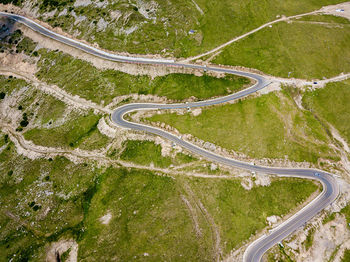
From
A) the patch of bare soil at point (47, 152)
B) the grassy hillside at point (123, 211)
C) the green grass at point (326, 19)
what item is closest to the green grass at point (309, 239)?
the grassy hillside at point (123, 211)

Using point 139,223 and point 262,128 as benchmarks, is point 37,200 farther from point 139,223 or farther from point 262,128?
point 262,128

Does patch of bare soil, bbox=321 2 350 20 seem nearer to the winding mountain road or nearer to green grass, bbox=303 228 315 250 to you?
the winding mountain road

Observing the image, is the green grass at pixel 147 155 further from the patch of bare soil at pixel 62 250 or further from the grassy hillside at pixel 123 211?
the patch of bare soil at pixel 62 250

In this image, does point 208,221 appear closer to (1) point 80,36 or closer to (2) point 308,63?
(2) point 308,63

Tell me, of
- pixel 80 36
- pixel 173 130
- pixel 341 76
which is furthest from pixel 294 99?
pixel 80 36

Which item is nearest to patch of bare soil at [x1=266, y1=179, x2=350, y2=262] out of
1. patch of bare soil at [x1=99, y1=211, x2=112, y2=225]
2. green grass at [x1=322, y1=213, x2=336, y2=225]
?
green grass at [x1=322, y1=213, x2=336, y2=225]

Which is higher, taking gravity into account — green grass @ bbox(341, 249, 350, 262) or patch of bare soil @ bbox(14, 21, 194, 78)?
patch of bare soil @ bbox(14, 21, 194, 78)
